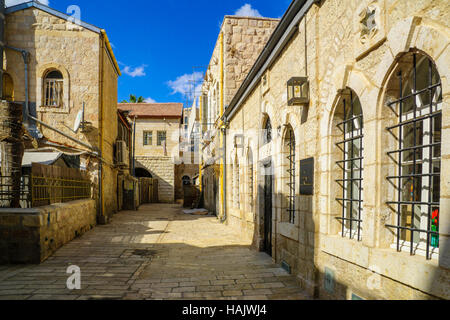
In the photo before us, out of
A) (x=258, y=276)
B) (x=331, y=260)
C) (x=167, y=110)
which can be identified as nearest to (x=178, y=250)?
(x=258, y=276)

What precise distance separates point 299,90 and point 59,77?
10834 millimetres

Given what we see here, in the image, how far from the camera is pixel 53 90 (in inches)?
461

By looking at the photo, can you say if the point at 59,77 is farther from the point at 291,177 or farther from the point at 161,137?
the point at 161,137

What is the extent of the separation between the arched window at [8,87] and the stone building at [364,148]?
10.8 meters

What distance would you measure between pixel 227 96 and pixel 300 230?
354 inches

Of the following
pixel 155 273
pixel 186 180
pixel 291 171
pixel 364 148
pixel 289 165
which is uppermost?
pixel 364 148

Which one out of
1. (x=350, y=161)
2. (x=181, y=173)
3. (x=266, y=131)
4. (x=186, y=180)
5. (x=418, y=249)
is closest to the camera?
(x=418, y=249)

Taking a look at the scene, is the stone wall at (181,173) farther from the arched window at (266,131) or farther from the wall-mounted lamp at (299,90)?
the wall-mounted lamp at (299,90)

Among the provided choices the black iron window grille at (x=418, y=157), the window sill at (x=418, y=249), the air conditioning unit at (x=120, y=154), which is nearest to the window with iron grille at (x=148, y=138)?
the air conditioning unit at (x=120, y=154)

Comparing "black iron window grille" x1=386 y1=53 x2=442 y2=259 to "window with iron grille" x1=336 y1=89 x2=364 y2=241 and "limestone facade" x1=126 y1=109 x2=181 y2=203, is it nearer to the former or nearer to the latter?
"window with iron grille" x1=336 y1=89 x2=364 y2=241

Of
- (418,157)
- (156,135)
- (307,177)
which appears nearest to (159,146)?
(156,135)

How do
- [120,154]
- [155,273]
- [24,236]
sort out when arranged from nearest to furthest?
[155,273], [24,236], [120,154]

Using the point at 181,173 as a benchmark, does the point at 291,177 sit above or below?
above

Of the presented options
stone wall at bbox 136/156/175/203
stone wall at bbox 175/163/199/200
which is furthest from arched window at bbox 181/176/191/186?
stone wall at bbox 136/156/175/203
